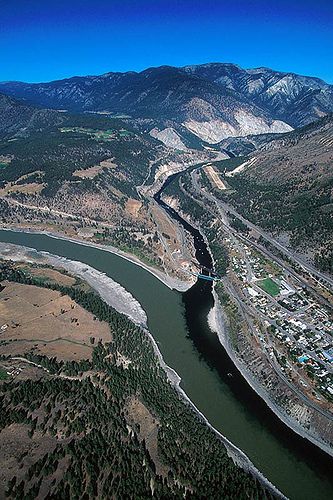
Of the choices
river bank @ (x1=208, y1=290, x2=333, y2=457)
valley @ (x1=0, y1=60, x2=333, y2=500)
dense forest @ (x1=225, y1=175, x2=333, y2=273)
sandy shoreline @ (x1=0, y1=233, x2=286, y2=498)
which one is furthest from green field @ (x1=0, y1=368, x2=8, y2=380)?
dense forest @ (x1=225, y1=175, x2=333, y2=273)

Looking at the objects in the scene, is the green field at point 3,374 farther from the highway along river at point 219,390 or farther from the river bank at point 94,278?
the river bank at point 94,278

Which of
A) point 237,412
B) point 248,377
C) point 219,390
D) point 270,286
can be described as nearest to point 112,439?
point 237,412

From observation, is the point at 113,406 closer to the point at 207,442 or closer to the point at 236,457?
the point at 207,442

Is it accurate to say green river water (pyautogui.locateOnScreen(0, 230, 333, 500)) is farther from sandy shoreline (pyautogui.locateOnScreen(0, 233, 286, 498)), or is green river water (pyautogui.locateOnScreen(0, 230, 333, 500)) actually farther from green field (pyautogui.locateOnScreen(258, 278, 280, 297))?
green field (pyautogui.locateOnScreen(258, 278, 280, 297))

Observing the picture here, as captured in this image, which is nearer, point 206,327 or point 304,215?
point 206,327

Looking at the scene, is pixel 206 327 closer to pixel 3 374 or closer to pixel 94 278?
pixel 94 278

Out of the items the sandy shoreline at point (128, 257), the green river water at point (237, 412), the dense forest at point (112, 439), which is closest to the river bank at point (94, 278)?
the green river water at point (237, 412)
